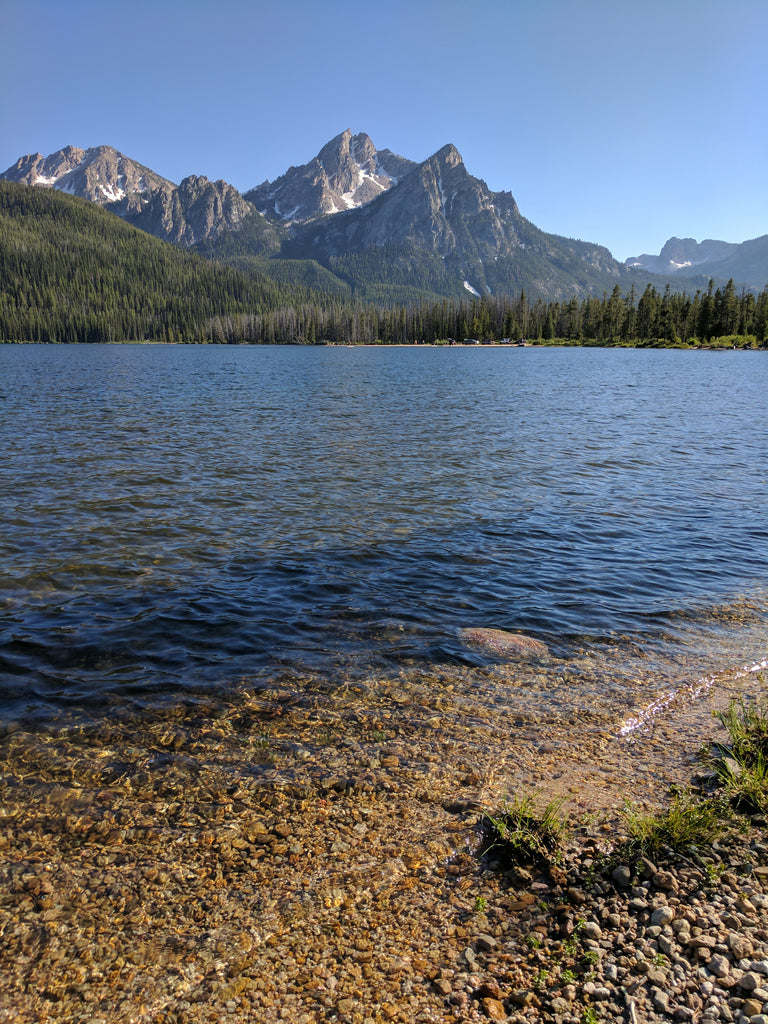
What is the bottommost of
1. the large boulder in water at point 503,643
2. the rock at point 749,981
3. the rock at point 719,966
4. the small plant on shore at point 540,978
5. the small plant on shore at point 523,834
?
the large boulder in water at point 503,643

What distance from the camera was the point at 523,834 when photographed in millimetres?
6297

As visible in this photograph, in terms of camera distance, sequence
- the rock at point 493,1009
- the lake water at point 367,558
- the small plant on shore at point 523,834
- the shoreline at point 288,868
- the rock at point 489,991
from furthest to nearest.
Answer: the lake water at point 367,558, the small plant on shore at point 523,834, the shoreline at point 288,868, the rock at point 489,991, the rock at point 493,1009

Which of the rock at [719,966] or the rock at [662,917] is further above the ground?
the rock at [719,966]

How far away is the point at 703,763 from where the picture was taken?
803cm

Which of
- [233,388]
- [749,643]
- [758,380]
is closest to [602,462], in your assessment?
[749,643]

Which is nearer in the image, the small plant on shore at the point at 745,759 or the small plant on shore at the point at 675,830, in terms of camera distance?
the small plant on shore at the point at 675,830

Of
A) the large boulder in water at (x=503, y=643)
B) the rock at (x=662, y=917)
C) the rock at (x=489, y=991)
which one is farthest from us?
the large boulder in water at (x=503, y=643)

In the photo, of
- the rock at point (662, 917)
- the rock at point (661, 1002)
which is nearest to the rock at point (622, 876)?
the rock at point (662, 917)

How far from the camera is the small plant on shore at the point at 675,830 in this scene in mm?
6094

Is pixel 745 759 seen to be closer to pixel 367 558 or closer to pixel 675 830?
pixel 675 830

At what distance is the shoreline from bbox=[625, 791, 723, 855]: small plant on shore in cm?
44

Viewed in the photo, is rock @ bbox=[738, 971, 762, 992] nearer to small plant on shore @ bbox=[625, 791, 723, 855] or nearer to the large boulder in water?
small plant on shore @ bbox=[625, 791, 723, 855]

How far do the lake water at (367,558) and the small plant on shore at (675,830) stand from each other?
3173mm

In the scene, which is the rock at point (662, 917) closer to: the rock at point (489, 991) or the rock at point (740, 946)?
the rock at point (740, 946)
